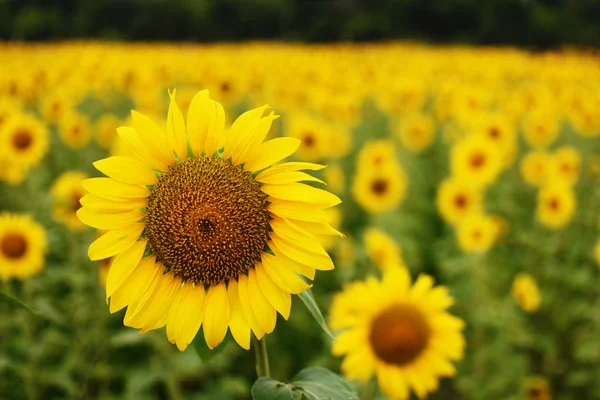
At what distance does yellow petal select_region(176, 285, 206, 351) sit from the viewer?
3.65 feet

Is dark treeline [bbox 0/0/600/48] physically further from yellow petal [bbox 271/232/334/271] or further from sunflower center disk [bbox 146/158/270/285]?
yellow petal [bbox 271/232/334/271]

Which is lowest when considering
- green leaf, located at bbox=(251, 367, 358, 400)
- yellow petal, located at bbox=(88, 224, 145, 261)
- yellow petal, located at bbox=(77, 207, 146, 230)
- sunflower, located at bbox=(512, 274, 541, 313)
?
sunflower, located at bbox=(512, 274, 541, 313)

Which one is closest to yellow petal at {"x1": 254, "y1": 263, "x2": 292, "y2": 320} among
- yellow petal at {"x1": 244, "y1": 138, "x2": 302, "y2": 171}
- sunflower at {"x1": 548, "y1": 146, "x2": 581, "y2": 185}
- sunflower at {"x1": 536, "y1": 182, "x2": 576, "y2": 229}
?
yellow petal at {"x1": 244, "y1": 138, "x2": 302, "y2": 171}

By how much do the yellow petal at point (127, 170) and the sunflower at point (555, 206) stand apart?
3843 mm

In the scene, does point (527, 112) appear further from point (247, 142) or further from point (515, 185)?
point (247, 142)

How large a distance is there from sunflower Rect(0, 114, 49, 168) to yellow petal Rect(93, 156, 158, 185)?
3130 mm

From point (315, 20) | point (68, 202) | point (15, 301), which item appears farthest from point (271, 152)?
point (315, 20)

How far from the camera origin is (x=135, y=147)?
1171 millimetres

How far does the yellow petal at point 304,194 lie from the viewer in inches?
43.6

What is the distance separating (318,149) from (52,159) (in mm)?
2803

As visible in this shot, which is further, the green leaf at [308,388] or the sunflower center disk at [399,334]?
the sunflower center disk at [399,334]

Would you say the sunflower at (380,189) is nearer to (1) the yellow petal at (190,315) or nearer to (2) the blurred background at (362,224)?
(2) the blurred background at (362,224)

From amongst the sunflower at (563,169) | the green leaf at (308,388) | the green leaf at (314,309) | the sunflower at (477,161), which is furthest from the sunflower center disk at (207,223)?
the sunflower at (563,169)

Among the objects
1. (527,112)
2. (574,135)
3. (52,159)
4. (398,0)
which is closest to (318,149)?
(52,159)
